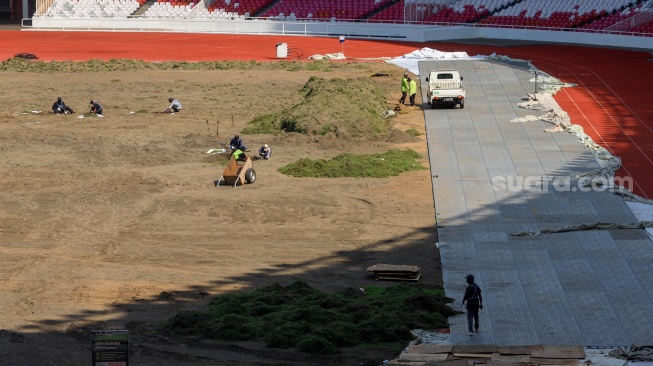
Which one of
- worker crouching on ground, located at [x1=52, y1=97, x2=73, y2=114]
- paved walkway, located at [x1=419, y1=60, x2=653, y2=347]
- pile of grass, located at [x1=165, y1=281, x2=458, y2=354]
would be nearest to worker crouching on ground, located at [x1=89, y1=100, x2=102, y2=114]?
worker crouching on ground, located at [x1=52, y1=97, x2=73, y2=114]

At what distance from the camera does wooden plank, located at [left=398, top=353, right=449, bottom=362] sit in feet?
69.7

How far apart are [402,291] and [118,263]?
7751mm

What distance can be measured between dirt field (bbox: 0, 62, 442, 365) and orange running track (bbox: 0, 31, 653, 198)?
→ 7.64m

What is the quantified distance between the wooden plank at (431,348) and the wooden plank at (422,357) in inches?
7.8

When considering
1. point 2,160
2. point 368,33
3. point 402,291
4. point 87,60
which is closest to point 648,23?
point 368,33

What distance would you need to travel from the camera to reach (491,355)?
2167 cm

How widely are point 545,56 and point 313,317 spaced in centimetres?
4629

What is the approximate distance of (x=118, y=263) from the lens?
28.9m

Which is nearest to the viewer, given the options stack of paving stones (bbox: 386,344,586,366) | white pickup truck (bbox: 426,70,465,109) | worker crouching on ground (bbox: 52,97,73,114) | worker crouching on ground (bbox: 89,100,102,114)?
stack of paving stones (bbox: 386,344,586,366)

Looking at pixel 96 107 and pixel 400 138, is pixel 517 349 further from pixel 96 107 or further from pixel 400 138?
pixel 96 107

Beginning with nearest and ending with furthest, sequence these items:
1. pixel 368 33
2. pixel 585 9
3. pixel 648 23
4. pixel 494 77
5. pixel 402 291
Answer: pixel 402 291, pixel 494 77, pixel 648 23, pixel 585 9, pixel 368 33

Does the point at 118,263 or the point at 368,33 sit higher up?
the point at 368,33

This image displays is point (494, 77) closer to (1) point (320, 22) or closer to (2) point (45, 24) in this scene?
(1) point (320, 22)

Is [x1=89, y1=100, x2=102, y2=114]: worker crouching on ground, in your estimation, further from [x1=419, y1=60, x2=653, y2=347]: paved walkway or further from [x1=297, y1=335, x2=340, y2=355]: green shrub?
[x1=297, y1=335, x2=340, y2=355]: green shrub
